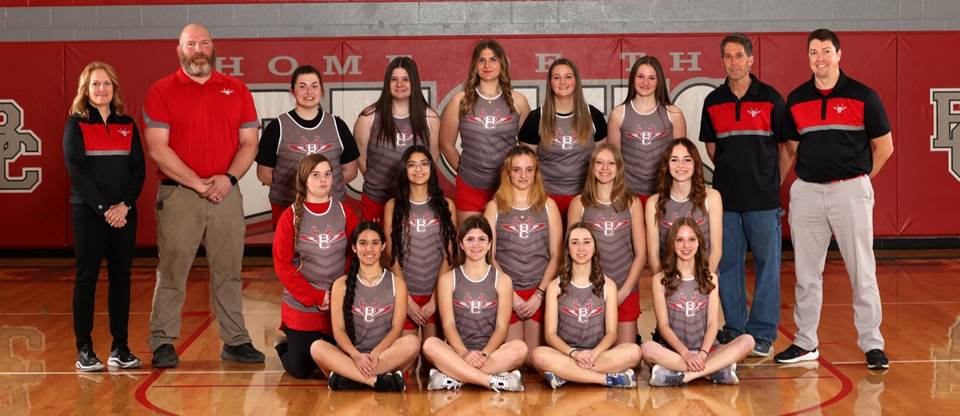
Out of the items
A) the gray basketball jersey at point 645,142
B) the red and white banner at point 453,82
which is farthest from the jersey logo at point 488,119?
the red and white banner at point 453,82

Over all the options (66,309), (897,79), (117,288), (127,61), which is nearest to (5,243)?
(127,61)

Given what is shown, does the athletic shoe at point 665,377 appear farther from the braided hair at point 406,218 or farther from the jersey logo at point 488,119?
the jersey logo at point 488,119

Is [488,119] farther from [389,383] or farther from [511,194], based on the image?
[389,383]

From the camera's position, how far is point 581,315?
5.55 metres

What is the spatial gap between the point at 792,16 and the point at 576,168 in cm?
504

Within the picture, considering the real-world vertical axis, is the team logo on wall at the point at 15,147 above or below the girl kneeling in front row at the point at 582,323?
above

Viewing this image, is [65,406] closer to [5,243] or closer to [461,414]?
[461,414]

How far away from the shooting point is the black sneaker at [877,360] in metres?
5.75

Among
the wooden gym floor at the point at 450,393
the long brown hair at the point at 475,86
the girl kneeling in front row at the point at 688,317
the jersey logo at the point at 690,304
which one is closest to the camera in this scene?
the wooden gym floor at the point at 450,393

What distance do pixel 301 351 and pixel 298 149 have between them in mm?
1075

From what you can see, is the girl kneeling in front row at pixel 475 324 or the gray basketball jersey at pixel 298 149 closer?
the girl kneeling in front row at pixel 475 324

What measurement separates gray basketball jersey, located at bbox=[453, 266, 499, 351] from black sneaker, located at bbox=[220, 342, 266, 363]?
1203mm

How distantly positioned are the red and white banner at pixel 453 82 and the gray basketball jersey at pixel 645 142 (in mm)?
3989

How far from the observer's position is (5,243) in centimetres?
1011
